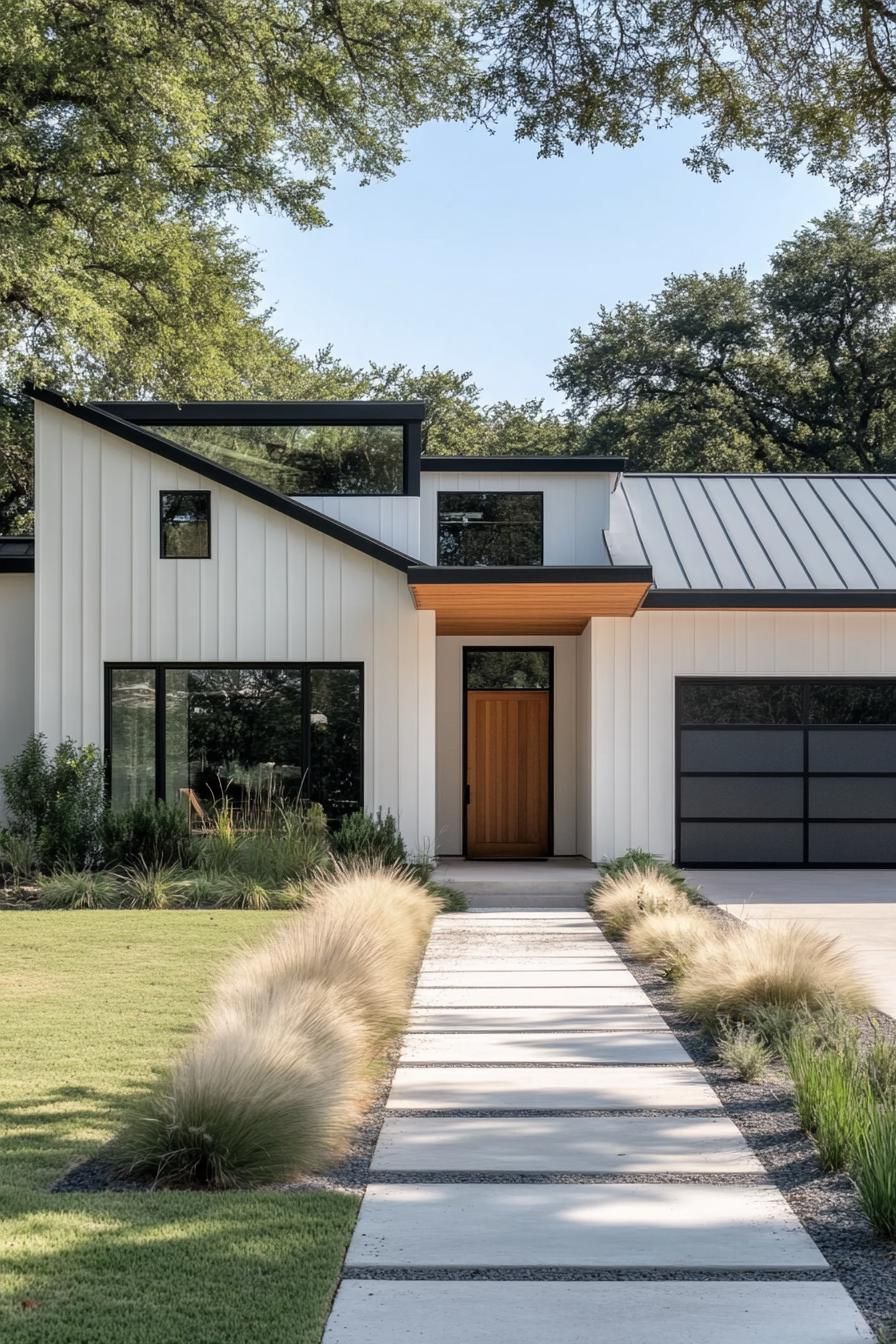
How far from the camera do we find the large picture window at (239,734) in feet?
46.4

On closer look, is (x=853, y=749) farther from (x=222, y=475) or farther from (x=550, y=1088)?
(x=550, y=1088)

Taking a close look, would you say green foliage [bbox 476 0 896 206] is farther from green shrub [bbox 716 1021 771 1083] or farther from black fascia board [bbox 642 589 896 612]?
black fascia board [bbox 642 589 896 612]

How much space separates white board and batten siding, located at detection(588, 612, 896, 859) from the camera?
1490 cm

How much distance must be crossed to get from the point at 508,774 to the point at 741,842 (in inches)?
123

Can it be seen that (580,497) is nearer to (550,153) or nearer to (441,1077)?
(550,153)

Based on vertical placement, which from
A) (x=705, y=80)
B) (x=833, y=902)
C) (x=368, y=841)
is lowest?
(x=833, y=902)

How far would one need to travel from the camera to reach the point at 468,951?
31.4ft

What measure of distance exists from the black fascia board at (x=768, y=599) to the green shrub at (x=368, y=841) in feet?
12.7

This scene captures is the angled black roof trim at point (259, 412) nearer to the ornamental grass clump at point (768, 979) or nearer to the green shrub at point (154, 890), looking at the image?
the green shrub at point (154, 890)

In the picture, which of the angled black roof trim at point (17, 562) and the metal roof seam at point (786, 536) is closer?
the angled black roof trim at point (17, 562)

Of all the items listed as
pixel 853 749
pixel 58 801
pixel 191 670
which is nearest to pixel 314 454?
pixel 191 670

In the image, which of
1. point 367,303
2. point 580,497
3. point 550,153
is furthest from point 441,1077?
point 367,303

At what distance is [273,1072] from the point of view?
4.61 metres

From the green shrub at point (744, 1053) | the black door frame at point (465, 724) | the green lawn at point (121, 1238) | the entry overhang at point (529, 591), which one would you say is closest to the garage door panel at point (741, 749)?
the entry overhang at point (529, 591)
